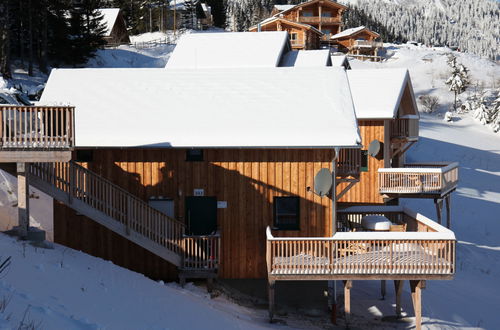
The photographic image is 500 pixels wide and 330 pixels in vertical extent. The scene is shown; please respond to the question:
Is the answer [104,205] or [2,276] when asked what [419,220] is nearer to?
[104,205]

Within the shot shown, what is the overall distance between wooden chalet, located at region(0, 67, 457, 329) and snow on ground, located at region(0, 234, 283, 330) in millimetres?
1942

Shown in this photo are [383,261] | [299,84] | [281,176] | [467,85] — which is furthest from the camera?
[467,85]

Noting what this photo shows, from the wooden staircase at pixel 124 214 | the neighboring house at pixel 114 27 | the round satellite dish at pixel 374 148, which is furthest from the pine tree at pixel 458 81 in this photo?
the wooden staircase at pixel 124 214

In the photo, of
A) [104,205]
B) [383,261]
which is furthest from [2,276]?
[383,261]

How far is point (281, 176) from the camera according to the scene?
770 inches

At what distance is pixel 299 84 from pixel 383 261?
7775 millimetres

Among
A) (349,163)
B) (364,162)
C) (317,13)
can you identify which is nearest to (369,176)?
(364,162)

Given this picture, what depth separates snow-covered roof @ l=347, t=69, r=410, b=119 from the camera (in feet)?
93.9

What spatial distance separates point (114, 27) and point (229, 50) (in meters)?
44.1

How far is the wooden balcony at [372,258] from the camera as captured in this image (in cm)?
1691

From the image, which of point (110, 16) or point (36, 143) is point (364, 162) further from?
point (110, 16)

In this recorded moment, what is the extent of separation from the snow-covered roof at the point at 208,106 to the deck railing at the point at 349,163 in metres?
2.21

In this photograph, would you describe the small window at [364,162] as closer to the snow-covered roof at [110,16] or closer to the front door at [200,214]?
the front door at [200,214]

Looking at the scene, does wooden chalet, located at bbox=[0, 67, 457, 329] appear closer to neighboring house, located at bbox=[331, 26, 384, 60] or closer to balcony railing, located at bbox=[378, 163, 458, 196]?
balcony railing, located at bbox=[378, 163, 458, 196]
